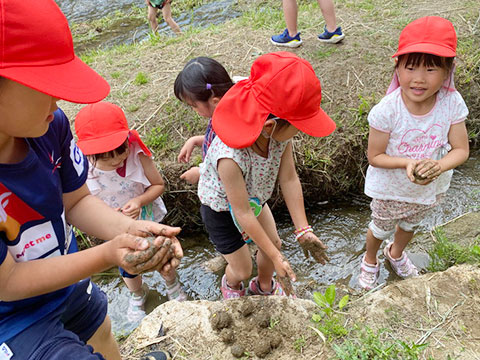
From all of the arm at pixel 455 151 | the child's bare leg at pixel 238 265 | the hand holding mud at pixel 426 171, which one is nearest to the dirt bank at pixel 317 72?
the child's bare leg at pixel 238 265

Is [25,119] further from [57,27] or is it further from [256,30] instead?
[256,30]

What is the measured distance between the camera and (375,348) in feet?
6.09

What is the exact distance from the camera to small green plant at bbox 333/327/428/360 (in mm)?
1811

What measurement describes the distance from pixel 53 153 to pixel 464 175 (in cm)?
403

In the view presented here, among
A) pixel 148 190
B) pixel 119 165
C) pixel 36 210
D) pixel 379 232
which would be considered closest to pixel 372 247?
pixel 379 232

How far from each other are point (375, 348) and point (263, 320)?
62 cm

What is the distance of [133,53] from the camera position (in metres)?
5.78

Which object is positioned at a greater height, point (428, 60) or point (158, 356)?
point (428, 60)

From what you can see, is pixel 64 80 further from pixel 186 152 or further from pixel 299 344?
pixel 186 152

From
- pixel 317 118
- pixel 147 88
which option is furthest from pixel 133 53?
pixel 317 118

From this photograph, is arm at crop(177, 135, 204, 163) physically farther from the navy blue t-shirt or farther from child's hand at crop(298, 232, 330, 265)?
the navy blue t-shirt

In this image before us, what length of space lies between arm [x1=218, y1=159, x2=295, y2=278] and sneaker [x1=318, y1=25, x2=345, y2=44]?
131 inches

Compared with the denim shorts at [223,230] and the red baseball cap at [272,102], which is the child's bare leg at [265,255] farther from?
the red baseball cap at [272,102]

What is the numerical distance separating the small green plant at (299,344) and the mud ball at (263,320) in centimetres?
19
